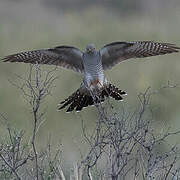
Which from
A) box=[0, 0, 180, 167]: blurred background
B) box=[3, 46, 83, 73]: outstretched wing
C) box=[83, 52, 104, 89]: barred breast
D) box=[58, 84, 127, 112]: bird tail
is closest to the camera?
box=[3, 46, 83, 73]: outstretched wing

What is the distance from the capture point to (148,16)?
17547 millimetres

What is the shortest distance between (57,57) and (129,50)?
2.42ft

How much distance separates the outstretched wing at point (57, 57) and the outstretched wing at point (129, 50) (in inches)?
10.9

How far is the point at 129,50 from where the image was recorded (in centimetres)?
693

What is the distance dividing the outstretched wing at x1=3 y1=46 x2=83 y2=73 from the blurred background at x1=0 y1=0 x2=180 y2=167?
1.26m

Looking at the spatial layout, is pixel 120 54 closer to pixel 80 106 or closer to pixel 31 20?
pixel 80 106

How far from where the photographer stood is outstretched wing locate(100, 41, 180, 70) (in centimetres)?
679

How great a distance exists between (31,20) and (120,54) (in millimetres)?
9613

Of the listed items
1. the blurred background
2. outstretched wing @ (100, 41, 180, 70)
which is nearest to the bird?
outstretched wing @ (100, 41, 180, 70)

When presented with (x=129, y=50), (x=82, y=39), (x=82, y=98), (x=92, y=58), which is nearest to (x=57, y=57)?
(x=92, y=58)

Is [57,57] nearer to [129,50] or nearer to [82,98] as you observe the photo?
[82,98]

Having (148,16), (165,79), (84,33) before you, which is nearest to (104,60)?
(165,79)

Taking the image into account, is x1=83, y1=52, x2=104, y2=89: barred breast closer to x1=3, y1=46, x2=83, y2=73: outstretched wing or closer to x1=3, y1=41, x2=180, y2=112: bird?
x1=3, y1=41, x2=180, y2=112: bird

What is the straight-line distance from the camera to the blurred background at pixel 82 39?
1150 cm
